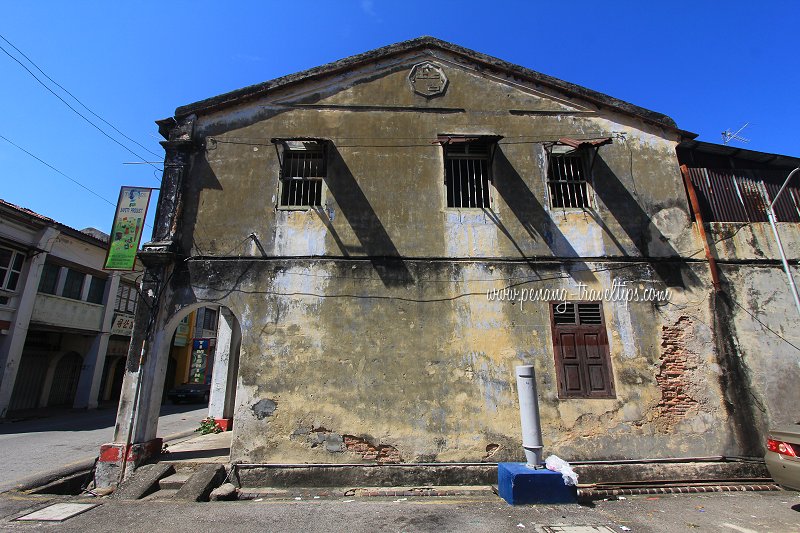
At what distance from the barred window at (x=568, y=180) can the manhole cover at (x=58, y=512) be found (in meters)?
9.67

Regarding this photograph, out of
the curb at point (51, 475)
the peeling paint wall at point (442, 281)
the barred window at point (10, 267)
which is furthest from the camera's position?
the barred window at point (10, 267)

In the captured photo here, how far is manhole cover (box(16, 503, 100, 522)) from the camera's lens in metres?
5.67

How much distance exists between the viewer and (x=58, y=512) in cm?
591

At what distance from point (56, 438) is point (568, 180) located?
50.0 feet

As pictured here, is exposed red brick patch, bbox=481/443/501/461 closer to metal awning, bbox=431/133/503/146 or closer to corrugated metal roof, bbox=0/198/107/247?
metal awning, bbox=431/133/503/146

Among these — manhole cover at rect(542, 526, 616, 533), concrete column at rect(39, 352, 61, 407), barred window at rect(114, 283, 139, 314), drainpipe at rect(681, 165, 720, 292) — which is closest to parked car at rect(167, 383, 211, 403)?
barred window at rect(114, 283, 139, 314)

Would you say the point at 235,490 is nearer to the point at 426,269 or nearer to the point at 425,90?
the point at 426,269

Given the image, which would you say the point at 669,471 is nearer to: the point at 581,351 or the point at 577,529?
the point at 581,351

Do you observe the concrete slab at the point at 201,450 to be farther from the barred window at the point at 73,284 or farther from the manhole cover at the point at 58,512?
the barred window at the point at 73,284

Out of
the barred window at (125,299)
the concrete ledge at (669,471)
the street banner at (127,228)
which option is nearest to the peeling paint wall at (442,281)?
the concrete ledge at (669,471)

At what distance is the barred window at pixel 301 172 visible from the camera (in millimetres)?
8906

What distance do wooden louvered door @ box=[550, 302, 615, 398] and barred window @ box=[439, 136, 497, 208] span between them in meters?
2.78

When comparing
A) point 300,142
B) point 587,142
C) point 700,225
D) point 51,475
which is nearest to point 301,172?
point 300,142

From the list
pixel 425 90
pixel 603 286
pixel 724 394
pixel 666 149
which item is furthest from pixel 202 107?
→ pixel 724 394
